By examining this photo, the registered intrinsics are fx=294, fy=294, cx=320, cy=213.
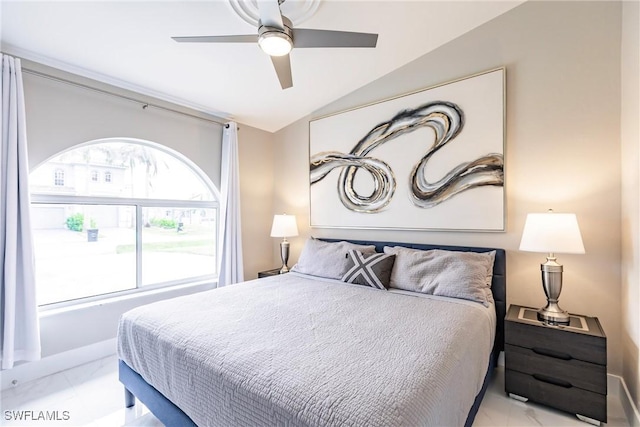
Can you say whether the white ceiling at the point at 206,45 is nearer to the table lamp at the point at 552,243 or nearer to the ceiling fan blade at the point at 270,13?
the ceiling fan blade at the point at 270,13

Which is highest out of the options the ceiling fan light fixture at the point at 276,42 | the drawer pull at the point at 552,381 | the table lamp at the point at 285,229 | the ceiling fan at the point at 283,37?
the ceiling fan at the point at 283,37

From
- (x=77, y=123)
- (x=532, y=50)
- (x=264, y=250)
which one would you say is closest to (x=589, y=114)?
(x=532, y=50)

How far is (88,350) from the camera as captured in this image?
2.57 metres

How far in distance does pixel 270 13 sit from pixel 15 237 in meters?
2.38

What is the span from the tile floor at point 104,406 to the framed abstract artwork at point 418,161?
4.28 ft

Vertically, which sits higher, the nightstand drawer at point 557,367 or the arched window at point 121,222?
the arched window at point 121,222

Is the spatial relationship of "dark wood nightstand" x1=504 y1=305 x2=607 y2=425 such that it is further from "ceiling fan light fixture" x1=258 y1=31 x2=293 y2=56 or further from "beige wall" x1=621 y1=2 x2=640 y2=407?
"ceiling fan light fixture" x1=258 y1=31 x2=293 y2=56

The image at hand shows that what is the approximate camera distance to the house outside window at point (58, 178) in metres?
2.53

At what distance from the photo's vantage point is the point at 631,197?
1.86 meters

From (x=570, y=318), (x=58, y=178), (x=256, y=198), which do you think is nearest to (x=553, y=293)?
(x=570, y=318)

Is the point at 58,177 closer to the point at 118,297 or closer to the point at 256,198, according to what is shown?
the point at 118,297

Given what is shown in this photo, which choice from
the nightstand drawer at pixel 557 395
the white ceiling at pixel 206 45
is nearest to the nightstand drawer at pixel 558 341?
the nightstand drawer at pixel 557 395

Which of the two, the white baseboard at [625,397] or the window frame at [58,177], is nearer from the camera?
the white baseboard at [625,397]

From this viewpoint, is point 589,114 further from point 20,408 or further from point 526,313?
point 20,408
